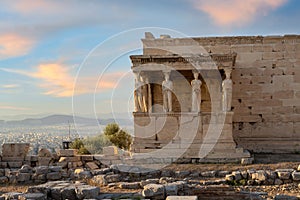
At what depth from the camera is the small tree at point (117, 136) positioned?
22312mm

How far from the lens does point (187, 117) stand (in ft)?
48.8

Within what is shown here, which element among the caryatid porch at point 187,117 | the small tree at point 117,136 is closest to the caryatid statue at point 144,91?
the caryatid porch at point 187,117

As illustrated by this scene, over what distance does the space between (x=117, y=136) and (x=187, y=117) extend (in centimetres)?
882

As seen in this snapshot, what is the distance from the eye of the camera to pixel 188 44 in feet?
58.9

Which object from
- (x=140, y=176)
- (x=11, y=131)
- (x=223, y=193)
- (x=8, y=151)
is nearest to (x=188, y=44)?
(x=140, y=176)

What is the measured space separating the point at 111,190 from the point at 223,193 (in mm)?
2767

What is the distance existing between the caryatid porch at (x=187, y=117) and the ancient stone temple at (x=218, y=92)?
0.03 m

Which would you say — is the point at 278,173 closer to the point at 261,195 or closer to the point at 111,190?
the point at 261,195

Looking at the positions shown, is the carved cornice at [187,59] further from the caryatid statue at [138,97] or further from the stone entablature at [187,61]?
the caryatid statue at [138,97]

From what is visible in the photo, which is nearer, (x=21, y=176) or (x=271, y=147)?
(x=21, y=176)

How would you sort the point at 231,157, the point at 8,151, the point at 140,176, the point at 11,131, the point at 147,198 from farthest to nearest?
1. the point at 11,131
2. the point at 8,151
3. the point at 231,157
4. the point at 140,176
5. the point at 147,198

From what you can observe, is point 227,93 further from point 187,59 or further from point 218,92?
point 187,59

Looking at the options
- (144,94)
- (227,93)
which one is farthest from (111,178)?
(227,93)

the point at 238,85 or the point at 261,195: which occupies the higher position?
the point at 238,85
